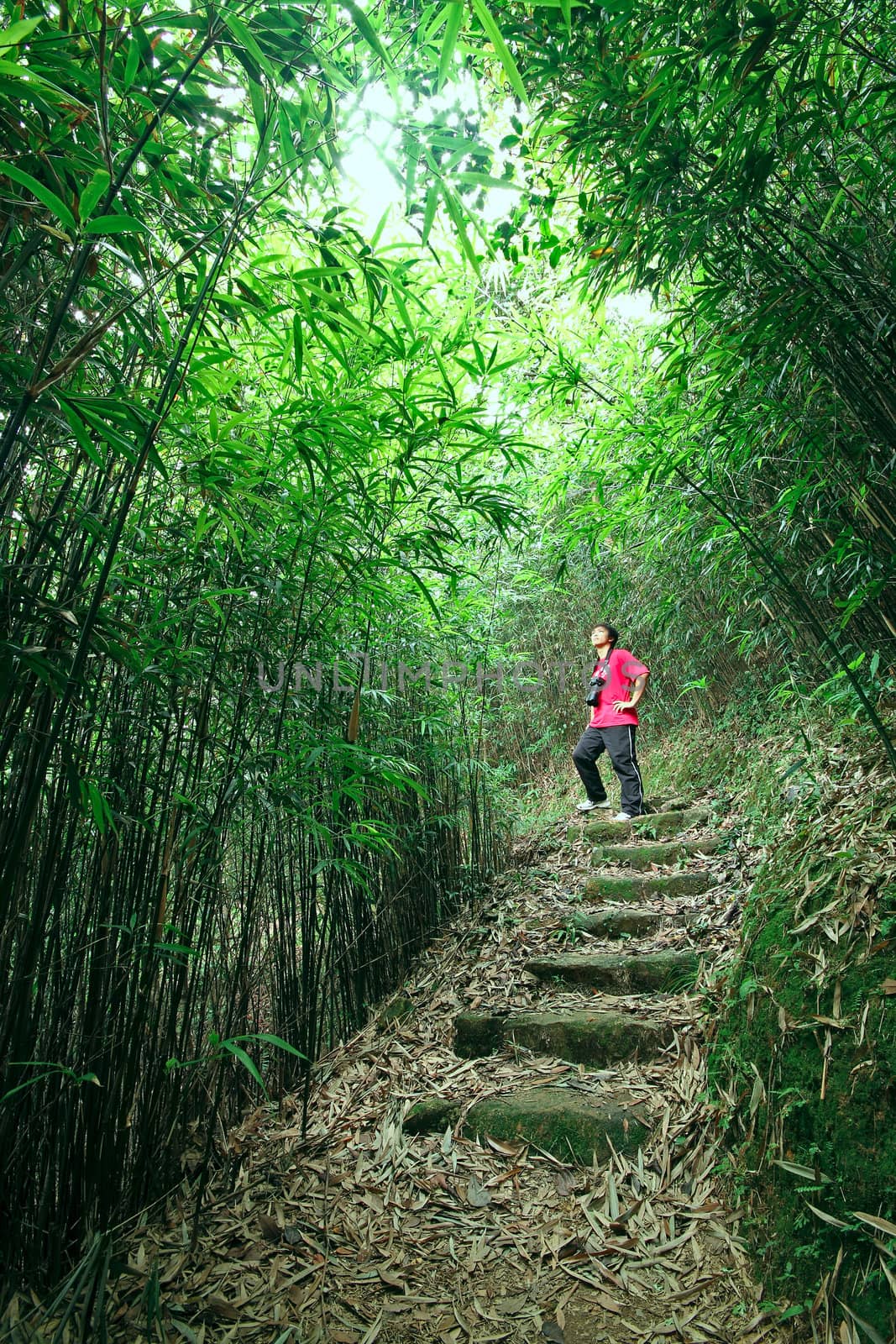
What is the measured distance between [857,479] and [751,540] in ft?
1.07

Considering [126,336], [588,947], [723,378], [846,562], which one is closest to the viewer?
[126,336]

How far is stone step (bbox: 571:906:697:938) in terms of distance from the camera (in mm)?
2635

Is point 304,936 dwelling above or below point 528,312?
below

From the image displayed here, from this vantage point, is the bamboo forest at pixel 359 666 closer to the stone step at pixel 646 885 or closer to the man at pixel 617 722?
the stone step at pixel 646 885

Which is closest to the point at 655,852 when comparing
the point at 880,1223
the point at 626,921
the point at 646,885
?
the point at 646,885

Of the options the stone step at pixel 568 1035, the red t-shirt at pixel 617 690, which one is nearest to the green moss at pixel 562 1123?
the stone step at pixel 568 1035

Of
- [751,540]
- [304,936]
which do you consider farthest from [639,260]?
[304,936]

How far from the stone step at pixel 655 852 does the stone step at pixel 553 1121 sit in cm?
150

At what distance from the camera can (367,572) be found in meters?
1.81

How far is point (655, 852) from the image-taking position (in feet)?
10.8

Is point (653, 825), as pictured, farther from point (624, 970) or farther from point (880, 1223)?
point (880, 1223)

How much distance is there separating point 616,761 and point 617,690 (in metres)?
0.45

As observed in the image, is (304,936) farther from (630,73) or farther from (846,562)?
(630,73)

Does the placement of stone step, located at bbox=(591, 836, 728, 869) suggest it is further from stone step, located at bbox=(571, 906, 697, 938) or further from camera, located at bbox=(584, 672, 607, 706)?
camera, located at bbox=(584, 672, 607, 706)
